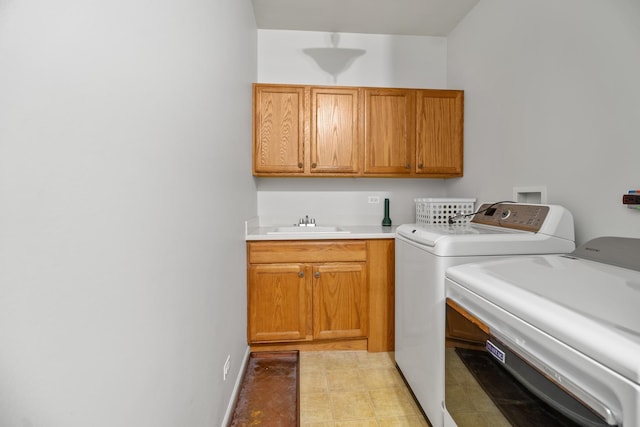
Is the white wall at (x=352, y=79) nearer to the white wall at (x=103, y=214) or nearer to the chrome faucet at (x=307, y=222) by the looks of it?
the chrome faucet at (x=307, y=222)

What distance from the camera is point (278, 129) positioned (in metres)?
2.54

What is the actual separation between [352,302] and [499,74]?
1.95 m

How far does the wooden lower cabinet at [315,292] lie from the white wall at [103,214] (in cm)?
102

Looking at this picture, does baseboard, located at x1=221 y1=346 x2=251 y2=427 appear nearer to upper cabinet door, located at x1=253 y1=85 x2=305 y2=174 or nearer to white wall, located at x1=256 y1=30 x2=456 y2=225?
white wall, located at x1=256 y1=30 x2=456 y2=225

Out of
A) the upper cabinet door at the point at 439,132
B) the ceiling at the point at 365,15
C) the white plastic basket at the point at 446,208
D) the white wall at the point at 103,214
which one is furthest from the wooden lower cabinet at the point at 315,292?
the ceiling at the point at 365,15

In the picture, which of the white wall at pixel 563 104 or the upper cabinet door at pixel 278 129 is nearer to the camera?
the white wall at pixel 563 104

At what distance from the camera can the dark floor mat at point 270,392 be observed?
162cm

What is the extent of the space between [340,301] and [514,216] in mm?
1294

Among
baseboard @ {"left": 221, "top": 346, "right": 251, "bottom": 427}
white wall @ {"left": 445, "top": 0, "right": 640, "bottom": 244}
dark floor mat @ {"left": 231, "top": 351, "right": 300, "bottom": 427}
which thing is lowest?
dark floor mat @ {"left": 231, "top": 351, "right": 300, "bottom": 427}

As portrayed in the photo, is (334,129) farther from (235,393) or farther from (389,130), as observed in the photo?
(235,393)

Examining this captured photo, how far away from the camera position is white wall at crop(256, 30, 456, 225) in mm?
2828

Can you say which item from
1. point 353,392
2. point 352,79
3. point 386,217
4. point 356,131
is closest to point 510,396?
point 353,392

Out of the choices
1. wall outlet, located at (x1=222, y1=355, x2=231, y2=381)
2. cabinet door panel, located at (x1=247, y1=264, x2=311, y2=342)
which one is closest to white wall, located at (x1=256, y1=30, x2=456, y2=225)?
cabinet door panel, located at (x1=247, y1=264, x2=311, y2=342)

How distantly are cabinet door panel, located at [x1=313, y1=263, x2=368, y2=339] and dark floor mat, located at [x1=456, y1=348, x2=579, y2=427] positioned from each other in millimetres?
1199
